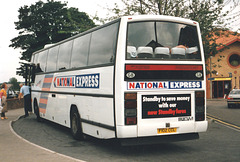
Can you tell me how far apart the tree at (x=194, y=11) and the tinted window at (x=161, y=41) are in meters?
12.4

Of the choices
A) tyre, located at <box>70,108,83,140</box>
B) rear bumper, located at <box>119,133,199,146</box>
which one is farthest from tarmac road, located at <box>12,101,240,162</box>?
rear bumper, located at <box>119,133,199,146</box>

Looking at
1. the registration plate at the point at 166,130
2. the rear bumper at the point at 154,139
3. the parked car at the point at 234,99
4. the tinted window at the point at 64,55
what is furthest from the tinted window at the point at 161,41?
the parked car at the point at 234,99

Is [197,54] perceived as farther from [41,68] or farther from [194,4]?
[194,4]

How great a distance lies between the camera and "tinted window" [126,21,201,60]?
25.5ft

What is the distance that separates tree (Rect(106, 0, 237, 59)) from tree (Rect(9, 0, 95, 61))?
25360mm

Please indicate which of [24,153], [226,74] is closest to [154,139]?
[24,153]

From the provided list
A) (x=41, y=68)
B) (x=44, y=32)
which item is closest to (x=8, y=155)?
(x=41, y=68)

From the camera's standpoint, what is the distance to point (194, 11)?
20.8 metres

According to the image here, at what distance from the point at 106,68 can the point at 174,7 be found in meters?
13.9

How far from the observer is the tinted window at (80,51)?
32.2ft

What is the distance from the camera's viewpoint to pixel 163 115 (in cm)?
784

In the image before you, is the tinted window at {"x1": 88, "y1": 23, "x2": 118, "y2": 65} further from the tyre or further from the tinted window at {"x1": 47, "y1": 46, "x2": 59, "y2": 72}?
the tinted window at {"x1": 47, "y1": 46, "x2": 59, "y2": 72}

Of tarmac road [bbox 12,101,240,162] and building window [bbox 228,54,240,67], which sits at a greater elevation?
building window [bbox 228,54,240,67]

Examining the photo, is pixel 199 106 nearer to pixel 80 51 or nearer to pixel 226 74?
pixel 80 51
